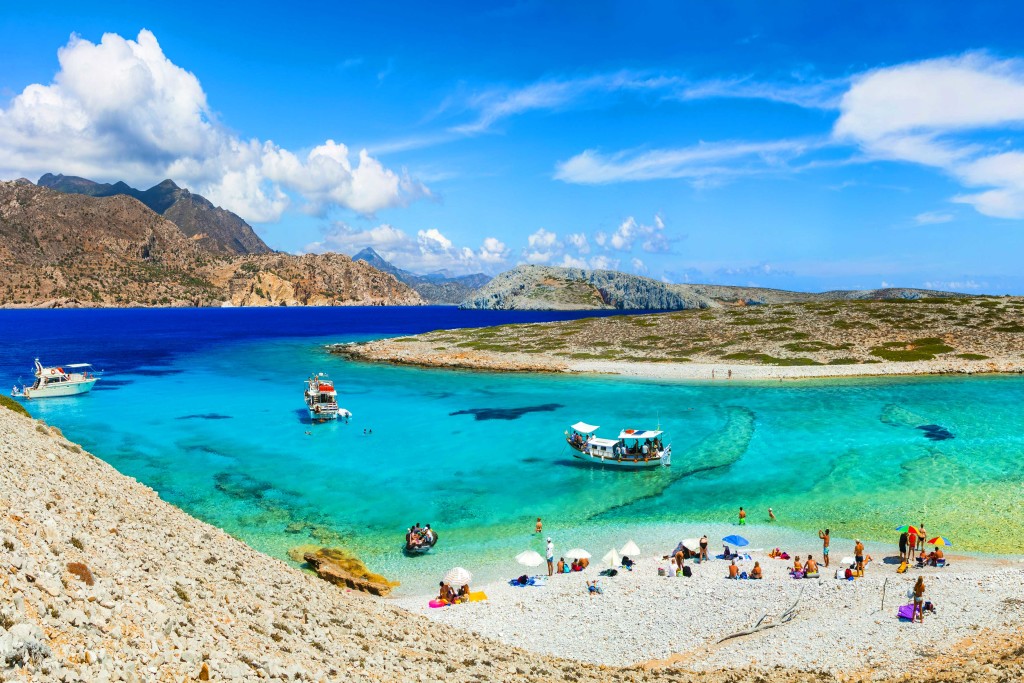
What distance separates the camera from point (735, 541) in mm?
32094

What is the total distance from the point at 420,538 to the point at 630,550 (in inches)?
475

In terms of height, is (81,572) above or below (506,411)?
above

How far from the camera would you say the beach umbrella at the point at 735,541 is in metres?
31.9

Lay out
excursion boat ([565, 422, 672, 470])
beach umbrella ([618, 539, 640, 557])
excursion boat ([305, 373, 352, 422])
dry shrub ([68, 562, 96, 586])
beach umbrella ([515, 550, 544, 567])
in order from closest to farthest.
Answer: dry shrub ([68, 562, 96, 586]) → beach umbrella ([515, 550, 544, 567]) → beach umbrella ([618, 539, 640, 557]) → excursion boat ([565, 422, 672, 470]) → excursion boat ([305, 373, 352, 422])

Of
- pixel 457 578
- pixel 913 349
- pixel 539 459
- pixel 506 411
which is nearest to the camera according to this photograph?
pixel 457 578

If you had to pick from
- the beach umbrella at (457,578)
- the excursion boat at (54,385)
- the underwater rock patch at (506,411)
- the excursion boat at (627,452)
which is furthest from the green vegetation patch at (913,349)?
the excursion boat at (54,385)

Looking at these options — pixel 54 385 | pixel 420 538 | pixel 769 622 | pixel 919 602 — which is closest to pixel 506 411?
pixel 420 538

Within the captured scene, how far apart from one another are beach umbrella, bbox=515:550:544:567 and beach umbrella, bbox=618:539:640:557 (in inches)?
181

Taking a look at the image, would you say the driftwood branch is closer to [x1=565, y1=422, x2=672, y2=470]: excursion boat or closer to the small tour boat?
the small tour boat

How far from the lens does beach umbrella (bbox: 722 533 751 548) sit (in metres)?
31.9

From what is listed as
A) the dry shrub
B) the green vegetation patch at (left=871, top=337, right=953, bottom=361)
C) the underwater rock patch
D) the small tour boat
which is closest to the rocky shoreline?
the dry shrub

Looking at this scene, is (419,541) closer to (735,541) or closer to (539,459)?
(735,541)

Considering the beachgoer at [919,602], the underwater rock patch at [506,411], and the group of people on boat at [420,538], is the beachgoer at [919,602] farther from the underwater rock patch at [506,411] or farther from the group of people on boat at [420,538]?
the underwater rock patch at [506,411]

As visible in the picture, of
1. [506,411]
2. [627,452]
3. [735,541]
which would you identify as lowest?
[735,541]
